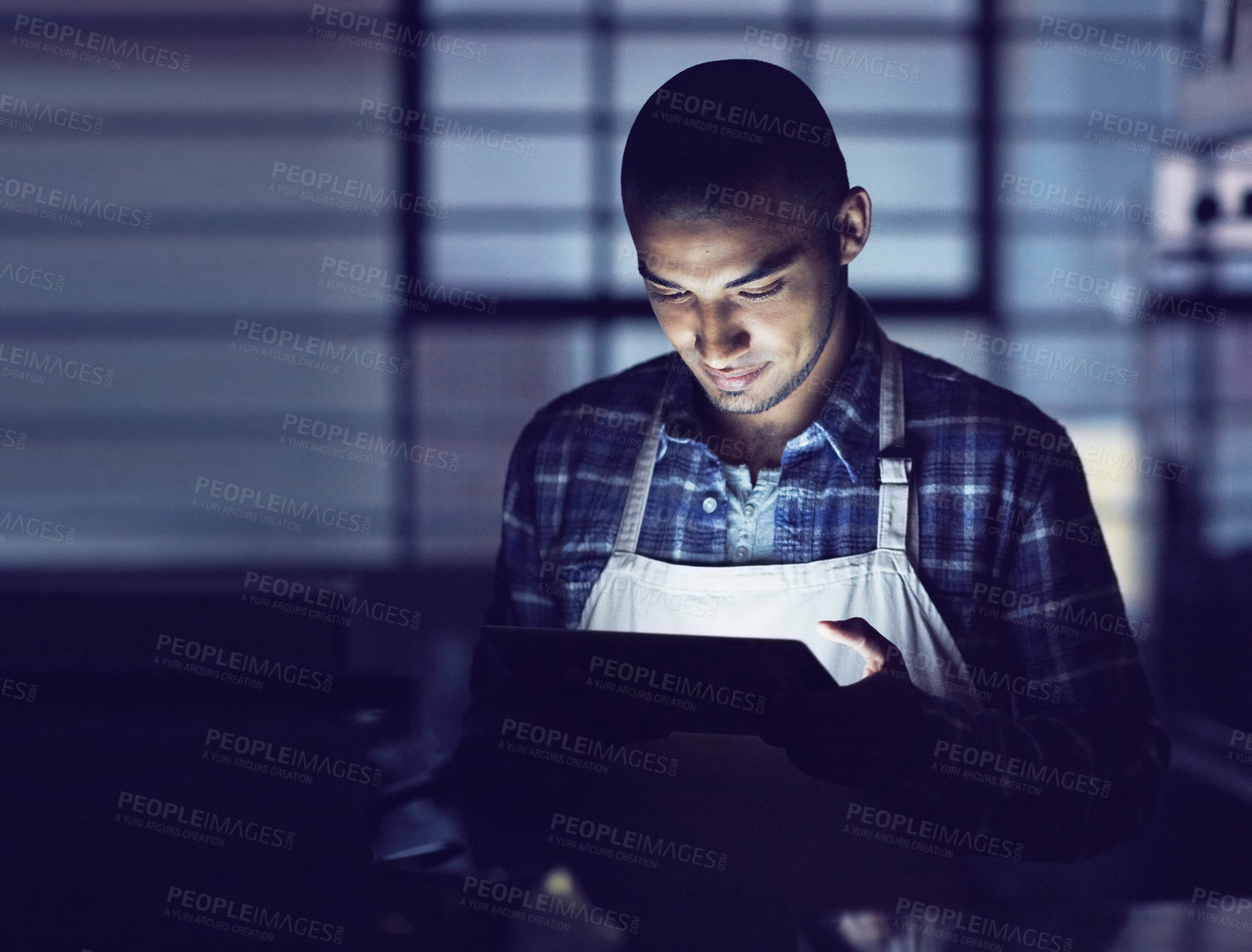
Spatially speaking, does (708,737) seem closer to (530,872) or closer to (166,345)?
(530,872)

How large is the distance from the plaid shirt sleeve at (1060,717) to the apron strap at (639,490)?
21.4 inches

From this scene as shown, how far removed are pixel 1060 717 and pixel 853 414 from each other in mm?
547

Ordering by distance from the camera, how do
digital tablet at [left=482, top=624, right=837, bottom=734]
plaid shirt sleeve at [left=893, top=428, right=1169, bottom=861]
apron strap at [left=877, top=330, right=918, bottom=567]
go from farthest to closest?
apron strap at [left=877, top=330, right=918, bottom=567] → plaid shirt sleeve at [left=893, top=428, right=1169, bottom=861] → digital tablet at [left=482, top=624, right=837, bottom=734]

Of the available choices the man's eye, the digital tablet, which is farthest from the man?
the digital tablet

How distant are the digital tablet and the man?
0.41 feet

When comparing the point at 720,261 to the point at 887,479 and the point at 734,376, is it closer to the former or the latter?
the point at 734,376

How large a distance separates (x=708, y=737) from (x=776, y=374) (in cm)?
58

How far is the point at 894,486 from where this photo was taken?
1.65 m

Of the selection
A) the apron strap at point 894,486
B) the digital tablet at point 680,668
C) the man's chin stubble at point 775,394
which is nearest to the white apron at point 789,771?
the apron strap at point 894,486

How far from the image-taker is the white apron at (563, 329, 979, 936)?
5.10ft

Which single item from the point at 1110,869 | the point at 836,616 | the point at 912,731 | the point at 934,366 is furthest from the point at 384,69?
the point at 1110,869

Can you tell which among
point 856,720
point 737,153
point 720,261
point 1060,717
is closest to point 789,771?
point 856,720

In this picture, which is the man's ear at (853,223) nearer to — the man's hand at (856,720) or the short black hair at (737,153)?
the short black hair at (737,153)

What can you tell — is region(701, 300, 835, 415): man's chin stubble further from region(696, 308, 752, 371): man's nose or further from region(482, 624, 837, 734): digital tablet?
region(482, 624, 837, 734): digital tablet
